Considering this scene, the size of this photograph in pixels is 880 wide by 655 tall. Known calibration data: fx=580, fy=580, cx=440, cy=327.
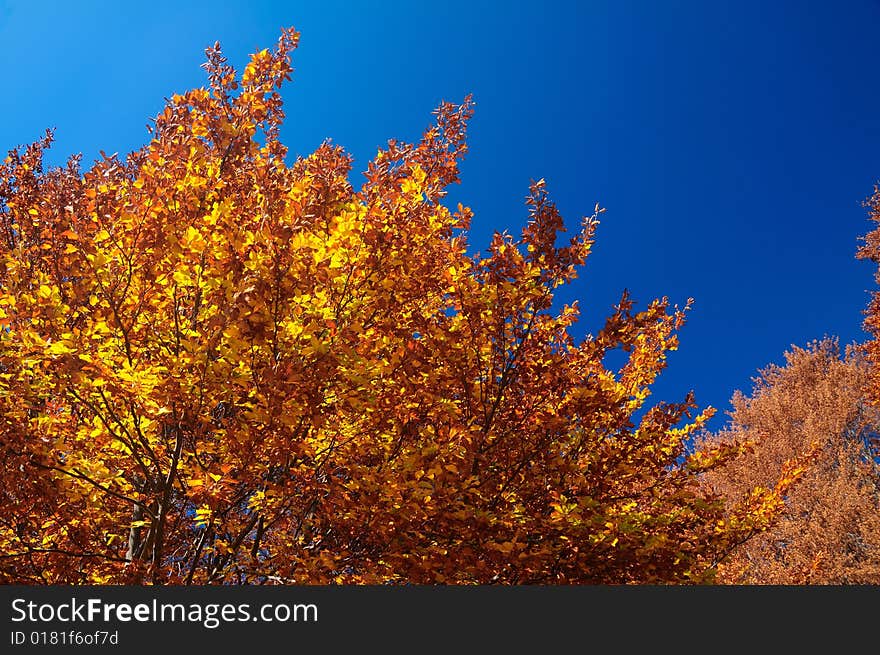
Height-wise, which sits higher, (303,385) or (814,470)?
(814,470)

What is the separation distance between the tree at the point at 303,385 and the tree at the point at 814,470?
1057 cm

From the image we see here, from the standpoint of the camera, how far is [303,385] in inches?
138

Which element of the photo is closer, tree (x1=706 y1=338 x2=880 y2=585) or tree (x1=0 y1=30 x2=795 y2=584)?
tree (x1=0 y1=30 x2=795 y2=584)

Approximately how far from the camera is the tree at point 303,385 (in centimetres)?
354

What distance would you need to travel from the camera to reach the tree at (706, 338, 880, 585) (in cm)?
1731

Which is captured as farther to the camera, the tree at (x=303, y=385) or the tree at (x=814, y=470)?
the tree at (x=814, y=470)

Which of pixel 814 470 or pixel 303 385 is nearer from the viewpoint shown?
pixel 303 385

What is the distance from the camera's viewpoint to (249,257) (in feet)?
11.6

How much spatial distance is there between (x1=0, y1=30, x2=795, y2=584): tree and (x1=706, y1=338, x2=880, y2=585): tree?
10.6 m

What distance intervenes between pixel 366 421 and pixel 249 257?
1.64m

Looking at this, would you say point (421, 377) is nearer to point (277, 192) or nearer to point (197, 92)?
point (277, 192)

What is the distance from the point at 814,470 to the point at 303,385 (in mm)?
22941

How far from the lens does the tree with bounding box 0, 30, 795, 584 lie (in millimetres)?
3537

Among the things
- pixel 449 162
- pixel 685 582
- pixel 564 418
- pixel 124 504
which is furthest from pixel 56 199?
pixel 685 582
